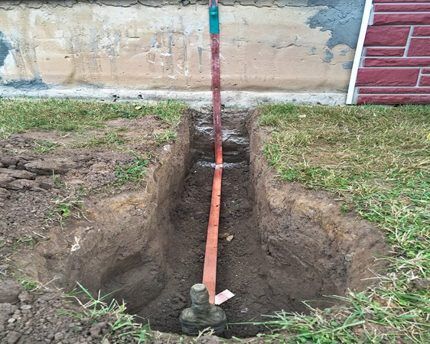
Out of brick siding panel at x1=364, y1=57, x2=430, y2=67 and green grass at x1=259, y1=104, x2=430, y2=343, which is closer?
green grass at x1=259, y1=104, x2=430, y2=343

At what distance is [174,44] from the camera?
3.69 meters

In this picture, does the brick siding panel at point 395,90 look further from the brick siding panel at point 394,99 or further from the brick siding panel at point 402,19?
the brick siding panel at point 402,19

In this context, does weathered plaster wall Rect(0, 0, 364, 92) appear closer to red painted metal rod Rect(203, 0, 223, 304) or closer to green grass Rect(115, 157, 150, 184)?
red painted metal rod Rect(203, 0, 223, 304)

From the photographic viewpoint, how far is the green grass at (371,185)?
1.52 m

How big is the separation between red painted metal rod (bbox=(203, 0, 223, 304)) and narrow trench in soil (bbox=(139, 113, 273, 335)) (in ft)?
0.53

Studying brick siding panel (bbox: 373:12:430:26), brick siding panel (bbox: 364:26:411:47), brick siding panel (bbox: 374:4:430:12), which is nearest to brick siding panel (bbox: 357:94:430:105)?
brick siding panel (bbox: 364:26:411:47)

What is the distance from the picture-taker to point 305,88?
3859 millimetres

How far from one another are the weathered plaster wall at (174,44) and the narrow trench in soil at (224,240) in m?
0.58

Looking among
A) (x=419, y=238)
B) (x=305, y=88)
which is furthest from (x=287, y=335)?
(x=305, y=88)

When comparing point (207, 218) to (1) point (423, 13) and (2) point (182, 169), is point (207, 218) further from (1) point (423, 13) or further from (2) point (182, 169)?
(1) point (423, 13)

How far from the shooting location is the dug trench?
212cm

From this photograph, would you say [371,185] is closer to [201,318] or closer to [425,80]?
[201,318]

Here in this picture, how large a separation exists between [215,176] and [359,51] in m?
1.79

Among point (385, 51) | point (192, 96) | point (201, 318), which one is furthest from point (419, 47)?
point (201, 318)
